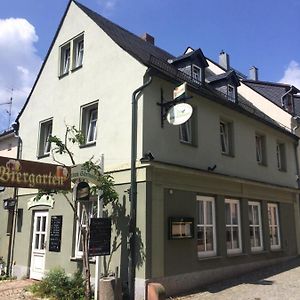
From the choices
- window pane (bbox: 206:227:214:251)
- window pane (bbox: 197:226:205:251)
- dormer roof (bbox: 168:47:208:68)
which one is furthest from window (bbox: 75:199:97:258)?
dormer roof (bbox: 168:47:208:68)

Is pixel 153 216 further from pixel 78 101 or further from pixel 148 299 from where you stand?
pixel 78 101

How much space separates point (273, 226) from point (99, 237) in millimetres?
9309

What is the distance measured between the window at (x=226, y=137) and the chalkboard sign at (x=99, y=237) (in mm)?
6098

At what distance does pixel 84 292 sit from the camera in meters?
10.3

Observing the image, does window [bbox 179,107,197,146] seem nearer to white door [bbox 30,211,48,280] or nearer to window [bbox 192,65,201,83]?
window [bbox 192,65,201,83]

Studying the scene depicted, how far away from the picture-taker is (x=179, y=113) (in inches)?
426

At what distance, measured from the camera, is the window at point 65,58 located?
581 inches

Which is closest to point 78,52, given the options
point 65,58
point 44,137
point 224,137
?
point 65,58

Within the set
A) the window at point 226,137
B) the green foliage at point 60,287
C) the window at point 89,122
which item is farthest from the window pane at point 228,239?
the window at point 89,122

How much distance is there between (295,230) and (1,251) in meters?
13.0

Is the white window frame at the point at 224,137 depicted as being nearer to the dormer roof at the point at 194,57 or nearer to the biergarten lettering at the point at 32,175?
the dormer roof at the point at 194,57

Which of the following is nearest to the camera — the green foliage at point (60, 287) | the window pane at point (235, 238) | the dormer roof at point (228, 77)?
the green foliage at point (60, 287)

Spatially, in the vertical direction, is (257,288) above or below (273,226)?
below

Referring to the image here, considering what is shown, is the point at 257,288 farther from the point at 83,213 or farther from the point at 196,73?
the point at 196,73
